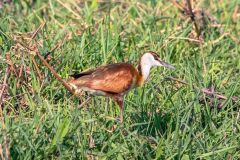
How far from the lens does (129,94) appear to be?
7.47 metres

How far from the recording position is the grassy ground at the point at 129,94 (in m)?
6.23

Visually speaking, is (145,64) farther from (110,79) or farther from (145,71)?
(110,79)

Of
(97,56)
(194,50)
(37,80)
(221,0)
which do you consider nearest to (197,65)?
(194,50)

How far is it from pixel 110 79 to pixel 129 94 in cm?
74

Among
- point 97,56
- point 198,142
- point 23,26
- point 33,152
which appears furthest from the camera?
point 23,26

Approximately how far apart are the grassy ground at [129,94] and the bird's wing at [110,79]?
219mm

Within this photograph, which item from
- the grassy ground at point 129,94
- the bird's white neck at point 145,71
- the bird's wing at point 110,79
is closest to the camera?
the grassy ground at point 129,94

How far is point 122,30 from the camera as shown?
9125 mm

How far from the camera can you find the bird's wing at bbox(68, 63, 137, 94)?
6715 mm

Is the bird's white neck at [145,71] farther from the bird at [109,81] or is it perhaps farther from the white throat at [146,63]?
the bird at [109,81]

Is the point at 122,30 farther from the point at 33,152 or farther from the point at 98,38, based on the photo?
the point at 33,152

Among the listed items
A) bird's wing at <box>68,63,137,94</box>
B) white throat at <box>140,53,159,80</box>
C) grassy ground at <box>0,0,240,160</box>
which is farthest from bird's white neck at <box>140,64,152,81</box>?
bird's wing at <box>68,63,137,94</box>

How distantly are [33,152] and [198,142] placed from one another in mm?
1256

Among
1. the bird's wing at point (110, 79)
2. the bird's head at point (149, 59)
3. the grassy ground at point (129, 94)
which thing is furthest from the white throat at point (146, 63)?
the bird's wing at point (110, 79)
